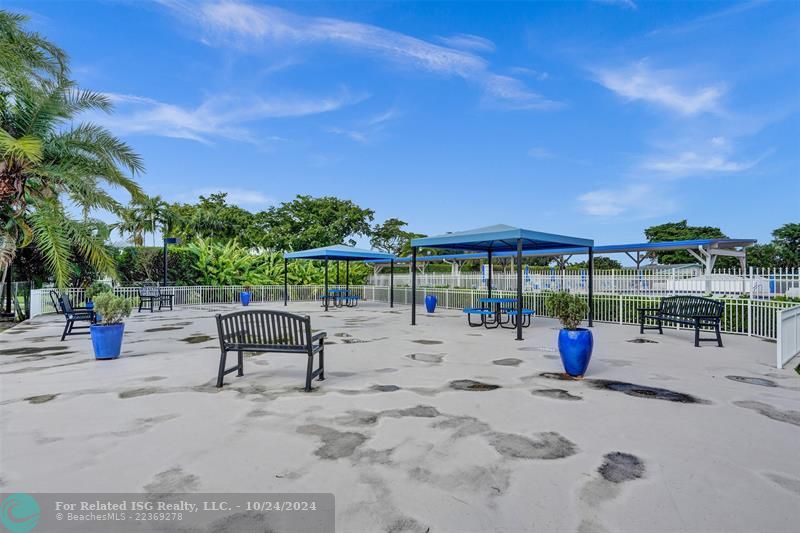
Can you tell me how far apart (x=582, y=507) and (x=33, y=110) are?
14.7m

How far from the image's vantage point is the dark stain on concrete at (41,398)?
498 centimetres

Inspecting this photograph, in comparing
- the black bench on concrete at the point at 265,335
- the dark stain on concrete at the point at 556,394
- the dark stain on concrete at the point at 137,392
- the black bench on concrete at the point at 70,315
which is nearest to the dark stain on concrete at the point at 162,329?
the black bench on concrete at the point at 70,315

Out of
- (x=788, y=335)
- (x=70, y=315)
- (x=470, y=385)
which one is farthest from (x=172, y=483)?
(x=70, y=315)

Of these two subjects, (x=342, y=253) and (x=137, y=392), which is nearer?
(x=137, y=392)

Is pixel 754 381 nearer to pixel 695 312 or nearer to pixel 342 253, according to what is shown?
pixel 695 312

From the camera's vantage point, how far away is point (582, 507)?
269 centimetres

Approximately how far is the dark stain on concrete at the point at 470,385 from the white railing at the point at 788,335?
16.1 ft

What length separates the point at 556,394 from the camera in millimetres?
5297

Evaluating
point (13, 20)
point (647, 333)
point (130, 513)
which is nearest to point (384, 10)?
point (13, 20)

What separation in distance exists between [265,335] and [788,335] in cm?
842

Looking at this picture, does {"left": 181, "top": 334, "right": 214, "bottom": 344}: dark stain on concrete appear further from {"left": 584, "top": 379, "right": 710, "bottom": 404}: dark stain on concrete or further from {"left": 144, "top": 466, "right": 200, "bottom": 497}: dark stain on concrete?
{"left": 584, "top": 379, "right": 710, "bottom": 404}: dark stain on concrete

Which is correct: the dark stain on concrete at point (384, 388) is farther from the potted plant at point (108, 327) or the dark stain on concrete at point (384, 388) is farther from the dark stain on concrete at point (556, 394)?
the potted plant at point (108, 327)

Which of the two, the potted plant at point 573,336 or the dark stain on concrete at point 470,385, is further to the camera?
the potted plant at point 573,336

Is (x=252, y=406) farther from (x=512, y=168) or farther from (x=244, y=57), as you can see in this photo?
(x=512, y=168)
